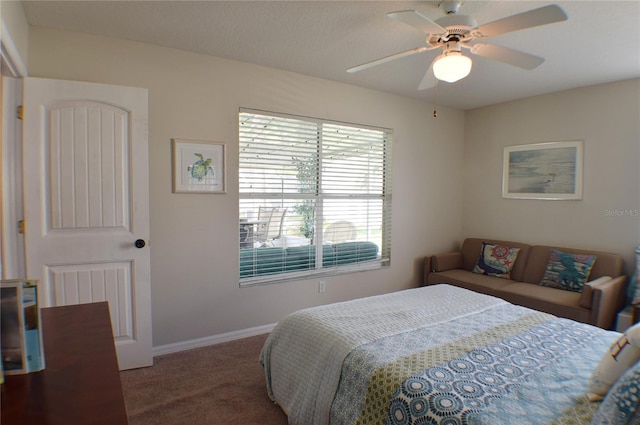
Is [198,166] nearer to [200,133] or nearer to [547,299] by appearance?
[200,133]

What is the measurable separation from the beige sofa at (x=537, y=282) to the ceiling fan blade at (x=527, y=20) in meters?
2.29

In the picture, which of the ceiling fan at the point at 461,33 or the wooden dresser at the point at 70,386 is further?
the ceiling fan at the point at 461,33

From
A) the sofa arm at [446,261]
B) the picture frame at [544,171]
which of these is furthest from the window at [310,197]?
the picture frame at [544,171]

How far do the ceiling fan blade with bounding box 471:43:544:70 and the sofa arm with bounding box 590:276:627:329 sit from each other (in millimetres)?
1977

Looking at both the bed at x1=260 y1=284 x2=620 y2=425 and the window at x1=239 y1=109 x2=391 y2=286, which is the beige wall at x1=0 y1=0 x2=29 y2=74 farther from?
the bed at x1=260 y1=284 x2=620 y2=425

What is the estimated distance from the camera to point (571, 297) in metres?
3.17

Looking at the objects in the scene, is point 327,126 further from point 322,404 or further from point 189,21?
point 322,404

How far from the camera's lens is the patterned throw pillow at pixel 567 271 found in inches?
132

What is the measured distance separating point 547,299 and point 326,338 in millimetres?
2383

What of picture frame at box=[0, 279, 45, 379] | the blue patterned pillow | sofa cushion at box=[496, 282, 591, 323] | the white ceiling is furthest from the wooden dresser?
sofa cushion at box=[496, 282, 591, 323]

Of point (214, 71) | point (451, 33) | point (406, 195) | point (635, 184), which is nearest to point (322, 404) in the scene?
point (451, 33)

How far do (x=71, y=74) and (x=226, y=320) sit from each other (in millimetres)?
2255

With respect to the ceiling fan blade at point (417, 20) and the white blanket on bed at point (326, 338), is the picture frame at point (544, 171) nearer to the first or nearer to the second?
the white blanket on bed at point (326, 338)

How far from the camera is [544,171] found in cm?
392
